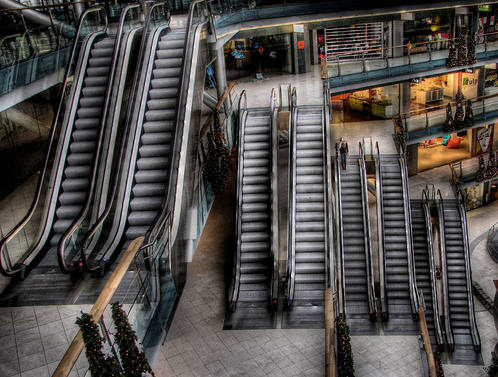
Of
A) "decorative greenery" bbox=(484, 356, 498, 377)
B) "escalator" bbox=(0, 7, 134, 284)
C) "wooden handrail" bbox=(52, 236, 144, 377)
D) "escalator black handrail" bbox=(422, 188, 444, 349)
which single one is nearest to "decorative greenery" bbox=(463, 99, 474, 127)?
"escalator black handrail" bbox=(422, 188, 444, 349)

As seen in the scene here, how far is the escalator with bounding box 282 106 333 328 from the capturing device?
13188 millimetres

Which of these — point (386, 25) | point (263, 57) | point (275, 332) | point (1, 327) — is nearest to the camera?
point (1, 327)

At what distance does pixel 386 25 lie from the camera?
27.4 meters

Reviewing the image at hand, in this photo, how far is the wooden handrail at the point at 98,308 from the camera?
6020mm

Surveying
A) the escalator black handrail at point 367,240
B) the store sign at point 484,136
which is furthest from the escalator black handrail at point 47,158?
the store sign at point 484,136

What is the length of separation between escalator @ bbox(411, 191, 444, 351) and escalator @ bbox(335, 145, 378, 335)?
274 centimetres

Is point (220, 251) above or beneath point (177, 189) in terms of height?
beneath

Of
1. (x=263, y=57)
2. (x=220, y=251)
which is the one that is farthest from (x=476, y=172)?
(x=220, y=251)

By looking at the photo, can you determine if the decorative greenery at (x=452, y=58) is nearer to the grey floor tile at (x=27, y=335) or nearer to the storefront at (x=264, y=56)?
the storefront at (x=264, y=56)

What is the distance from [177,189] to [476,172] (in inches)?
709

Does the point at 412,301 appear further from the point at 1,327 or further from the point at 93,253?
the point at 1,327

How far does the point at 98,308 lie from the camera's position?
22.6ft

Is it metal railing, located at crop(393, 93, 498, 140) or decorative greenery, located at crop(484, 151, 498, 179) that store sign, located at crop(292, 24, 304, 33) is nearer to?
metal railing, located at crop(393, 93, 498, 140)

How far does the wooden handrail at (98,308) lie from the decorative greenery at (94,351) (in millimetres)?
110
